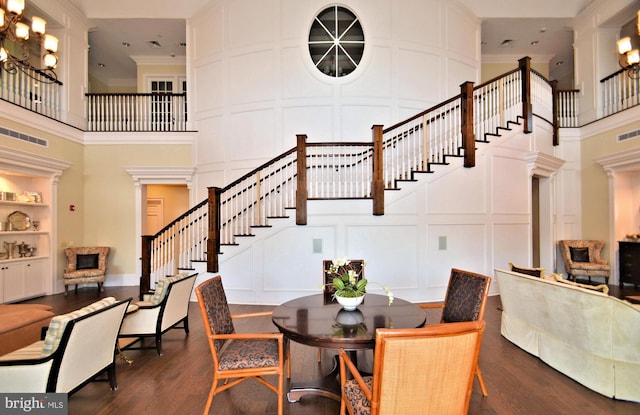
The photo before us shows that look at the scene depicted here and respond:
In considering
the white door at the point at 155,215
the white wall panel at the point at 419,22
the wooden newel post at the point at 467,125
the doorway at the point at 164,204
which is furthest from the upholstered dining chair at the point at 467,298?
the white door at the point at 155,215

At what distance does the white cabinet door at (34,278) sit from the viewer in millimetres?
6223

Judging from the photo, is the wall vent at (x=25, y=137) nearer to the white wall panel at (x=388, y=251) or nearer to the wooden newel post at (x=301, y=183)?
the wooden newel post at (x=301, y=183)

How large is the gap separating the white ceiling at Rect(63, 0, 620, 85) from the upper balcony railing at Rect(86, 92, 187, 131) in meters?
1.83

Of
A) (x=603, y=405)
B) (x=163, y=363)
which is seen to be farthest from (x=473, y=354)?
(x=163, y=363)

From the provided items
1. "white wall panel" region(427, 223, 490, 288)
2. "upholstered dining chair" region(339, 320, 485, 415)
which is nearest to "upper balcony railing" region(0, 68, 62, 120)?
"upholstered dining chair" region(339, 320, 485, 415)

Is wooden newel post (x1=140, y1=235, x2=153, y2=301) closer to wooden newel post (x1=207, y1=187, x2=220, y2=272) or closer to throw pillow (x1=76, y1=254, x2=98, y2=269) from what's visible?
wooden newel post (x1=207, y1=187, x2=220, y2=272)

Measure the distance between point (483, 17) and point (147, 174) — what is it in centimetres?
908

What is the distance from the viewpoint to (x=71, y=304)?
597cm

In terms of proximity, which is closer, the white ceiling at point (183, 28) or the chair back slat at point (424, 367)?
the chair back slat at point (424, 367)

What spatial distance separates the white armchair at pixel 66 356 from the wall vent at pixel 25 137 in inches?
196

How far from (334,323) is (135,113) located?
7.88 meters

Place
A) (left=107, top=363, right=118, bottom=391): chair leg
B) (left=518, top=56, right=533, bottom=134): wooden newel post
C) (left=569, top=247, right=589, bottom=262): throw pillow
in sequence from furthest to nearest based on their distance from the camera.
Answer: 1. (left=569, top=247, right=589, bottom=262): throw pillow
2. (left=518, top=56, right=533, bottom=134): wooden newel post
3. (left=107, top=363, right=118, bottom=391): chair leg

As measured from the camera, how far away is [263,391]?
2855mm

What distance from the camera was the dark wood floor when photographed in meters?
2.57
